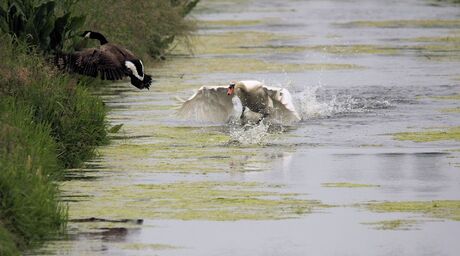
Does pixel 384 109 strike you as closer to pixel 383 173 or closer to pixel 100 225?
pixel 383 173

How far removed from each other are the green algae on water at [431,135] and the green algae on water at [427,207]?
419 cm

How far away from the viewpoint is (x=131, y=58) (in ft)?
54.4

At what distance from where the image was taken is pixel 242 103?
18.1m

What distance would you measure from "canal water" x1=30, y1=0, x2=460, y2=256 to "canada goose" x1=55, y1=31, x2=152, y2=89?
654 millimetres

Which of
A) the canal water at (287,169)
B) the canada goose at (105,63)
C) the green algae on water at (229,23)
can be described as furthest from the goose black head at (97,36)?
the green algae on water at (229,23)

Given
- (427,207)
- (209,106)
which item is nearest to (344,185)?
(427,207)

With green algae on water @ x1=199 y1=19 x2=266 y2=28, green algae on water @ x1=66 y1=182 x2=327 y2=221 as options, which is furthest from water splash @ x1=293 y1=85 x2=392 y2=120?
green algae on water @ x1=199 y1=19 x2=266 y2=28

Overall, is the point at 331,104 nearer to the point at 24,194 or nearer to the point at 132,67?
the point at 132,67

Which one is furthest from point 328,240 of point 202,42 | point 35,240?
point 202,42

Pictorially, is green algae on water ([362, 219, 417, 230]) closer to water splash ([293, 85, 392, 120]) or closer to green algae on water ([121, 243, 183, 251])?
green algae on water ([121, 243, 183, 251])

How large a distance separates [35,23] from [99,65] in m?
1.13

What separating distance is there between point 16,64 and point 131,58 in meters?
2.28

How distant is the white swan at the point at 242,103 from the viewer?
17891 millimetres

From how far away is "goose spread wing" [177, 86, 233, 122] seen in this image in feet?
59.4
